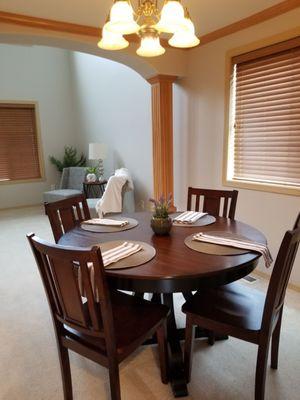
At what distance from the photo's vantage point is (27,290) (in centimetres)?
270

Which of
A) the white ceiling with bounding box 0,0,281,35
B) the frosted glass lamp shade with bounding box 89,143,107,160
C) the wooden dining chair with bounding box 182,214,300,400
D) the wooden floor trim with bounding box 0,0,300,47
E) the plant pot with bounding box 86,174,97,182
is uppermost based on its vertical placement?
the white ceiling with bounding box 0,0,281,35

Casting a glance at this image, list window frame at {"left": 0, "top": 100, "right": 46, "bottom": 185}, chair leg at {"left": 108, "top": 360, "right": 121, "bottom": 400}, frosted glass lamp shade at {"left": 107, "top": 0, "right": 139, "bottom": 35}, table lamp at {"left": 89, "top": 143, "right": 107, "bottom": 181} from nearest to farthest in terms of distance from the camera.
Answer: chair leg at {"left": 108, "top": 360, "right": 121, "bottom": 400} < frosted glass lamp shade at {"left": 107, "top": 0, "right": 139, "bottom": 35} < table lamp at {"left": 89, "top": 143, "right": 107, "bottom": 181} < window frame at {"left": 0, "top": 100, "right": 46, "bottom": 185}

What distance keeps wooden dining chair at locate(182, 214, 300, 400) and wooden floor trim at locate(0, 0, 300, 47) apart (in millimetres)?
1854

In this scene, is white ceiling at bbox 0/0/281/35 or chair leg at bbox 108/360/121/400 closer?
chair leg at bbox 108/360/121/400

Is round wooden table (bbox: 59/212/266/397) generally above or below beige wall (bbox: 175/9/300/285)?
below

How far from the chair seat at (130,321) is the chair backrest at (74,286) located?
0.07 metres

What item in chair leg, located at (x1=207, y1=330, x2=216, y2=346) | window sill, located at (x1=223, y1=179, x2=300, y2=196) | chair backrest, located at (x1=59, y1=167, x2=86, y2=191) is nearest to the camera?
chair leg, located at (x1=207, y1=330, x2=216, y2=346)

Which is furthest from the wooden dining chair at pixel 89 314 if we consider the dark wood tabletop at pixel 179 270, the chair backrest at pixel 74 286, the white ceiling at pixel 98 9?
the white ceiling at pixel 98 9

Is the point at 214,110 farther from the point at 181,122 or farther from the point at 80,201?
the point at 80,201

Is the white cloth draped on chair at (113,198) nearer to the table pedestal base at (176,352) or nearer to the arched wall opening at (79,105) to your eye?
the arched wall opening at (79,105)

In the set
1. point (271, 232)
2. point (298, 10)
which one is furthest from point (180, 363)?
point (298, 10)

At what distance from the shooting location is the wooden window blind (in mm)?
2455

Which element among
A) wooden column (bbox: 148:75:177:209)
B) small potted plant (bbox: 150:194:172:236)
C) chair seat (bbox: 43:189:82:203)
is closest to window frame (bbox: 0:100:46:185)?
chair seat (bbox: 43:189:82:203)

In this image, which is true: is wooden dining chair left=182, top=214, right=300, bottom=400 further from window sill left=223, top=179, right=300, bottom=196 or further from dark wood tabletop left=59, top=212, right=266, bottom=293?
window sill left=223, top=179, right=300, bottom=196
